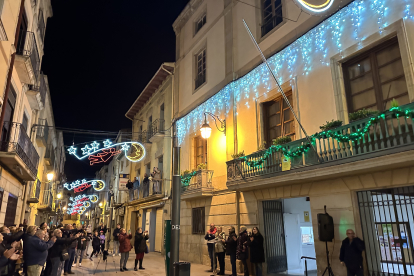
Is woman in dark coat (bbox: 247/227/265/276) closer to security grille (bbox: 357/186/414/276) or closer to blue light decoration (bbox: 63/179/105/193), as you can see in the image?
security grille (bbox: 357/186/414/276)

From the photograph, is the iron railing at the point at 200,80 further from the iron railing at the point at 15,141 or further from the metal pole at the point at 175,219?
the metal pole at the point at 175,219

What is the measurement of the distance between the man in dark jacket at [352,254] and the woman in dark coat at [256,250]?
2714 millimetres

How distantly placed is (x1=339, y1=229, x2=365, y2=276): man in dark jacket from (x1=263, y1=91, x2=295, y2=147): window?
394cm

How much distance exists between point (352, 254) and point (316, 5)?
21.0 ft

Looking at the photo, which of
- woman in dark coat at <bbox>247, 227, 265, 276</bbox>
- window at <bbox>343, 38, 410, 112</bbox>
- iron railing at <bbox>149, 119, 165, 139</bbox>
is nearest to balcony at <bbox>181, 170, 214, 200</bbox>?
woman in dark coat at <bbox>247, 227, 265, 276</bbox>

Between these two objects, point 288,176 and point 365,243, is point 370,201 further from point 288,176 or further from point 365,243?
point 288,176

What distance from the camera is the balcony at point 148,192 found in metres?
19.5

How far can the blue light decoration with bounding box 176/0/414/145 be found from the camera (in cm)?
811

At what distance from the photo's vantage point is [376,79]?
8320mm

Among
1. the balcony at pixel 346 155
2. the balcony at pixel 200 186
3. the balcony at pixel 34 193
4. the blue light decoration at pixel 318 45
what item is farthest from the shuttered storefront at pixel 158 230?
the balcony at pixel 346 155

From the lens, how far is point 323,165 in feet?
27.4

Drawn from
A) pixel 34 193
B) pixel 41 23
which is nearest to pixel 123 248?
pixel 34 193

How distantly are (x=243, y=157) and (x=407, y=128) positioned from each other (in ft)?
18.1

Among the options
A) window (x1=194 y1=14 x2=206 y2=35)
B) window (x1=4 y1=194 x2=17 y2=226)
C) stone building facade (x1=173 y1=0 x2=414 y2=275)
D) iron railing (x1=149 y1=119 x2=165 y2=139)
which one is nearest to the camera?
stone building facade (x1=173 y1=0 x2=414 y2=275)
